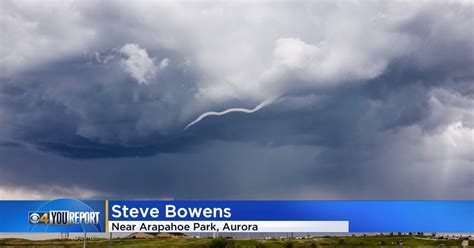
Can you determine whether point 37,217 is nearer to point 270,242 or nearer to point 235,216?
point 235,216

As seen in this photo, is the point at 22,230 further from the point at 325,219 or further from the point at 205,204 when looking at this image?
the point at 325,219

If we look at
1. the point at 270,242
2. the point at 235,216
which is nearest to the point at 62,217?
the point at 235,216

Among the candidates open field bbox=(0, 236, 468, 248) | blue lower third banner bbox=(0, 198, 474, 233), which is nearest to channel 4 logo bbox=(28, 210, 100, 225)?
blue lower third banner bbox=(0, 198, 474, 233)

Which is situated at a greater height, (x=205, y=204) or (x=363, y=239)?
(x=205, y=204)

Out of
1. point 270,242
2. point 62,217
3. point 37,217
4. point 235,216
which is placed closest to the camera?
point 235,216

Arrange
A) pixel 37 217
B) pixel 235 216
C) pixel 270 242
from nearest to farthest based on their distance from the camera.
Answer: pixel 235 216
pixel 37 217
pixel 270 242

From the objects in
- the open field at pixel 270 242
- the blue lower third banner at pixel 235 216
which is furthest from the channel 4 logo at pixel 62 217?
the open field at pixel 270 242

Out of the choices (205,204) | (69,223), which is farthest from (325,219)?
(69,223)
